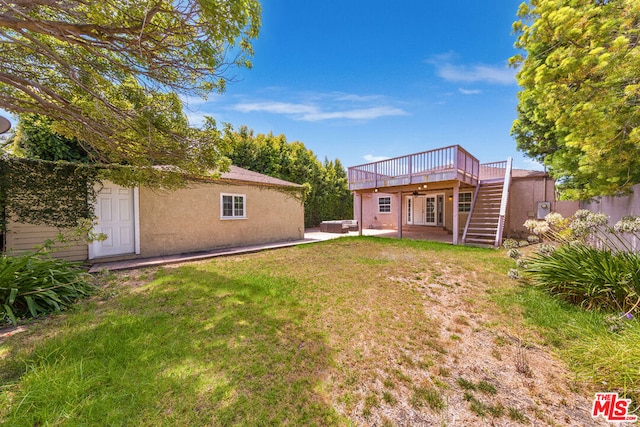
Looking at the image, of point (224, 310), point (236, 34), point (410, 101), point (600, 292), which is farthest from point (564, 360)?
point (410, 101)

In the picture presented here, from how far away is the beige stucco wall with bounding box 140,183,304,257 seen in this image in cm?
710

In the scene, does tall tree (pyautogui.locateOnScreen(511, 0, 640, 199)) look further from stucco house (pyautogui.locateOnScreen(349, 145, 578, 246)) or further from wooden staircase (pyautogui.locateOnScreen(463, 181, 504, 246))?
wooden staircase (pyautogui.locateOnScreen(463, 181, 504, 246))

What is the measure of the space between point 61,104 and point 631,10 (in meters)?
8.61

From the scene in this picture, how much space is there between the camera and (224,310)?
139 inches

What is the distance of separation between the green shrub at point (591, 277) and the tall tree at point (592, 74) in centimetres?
189

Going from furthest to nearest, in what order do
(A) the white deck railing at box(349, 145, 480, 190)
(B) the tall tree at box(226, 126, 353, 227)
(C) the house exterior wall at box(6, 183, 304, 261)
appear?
(B) the tall tree at box(226, 126, 353, 227), (A) the white deck railing at box(349, 145, 480, 190), (C) the house exterior wall at box(6, 183, 304, 261)

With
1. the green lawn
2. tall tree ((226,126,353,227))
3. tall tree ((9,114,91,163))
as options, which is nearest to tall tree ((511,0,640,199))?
the green lawn

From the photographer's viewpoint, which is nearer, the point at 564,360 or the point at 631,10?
the point at 564,360

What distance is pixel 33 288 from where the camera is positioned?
3.50 m

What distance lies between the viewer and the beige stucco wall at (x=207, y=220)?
7102 mm

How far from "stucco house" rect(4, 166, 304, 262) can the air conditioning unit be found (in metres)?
10.3

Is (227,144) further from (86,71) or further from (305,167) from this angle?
(305,167)

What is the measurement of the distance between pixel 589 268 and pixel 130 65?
816 cm

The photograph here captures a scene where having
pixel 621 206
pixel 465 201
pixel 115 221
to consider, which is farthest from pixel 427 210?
pixel 115 221
